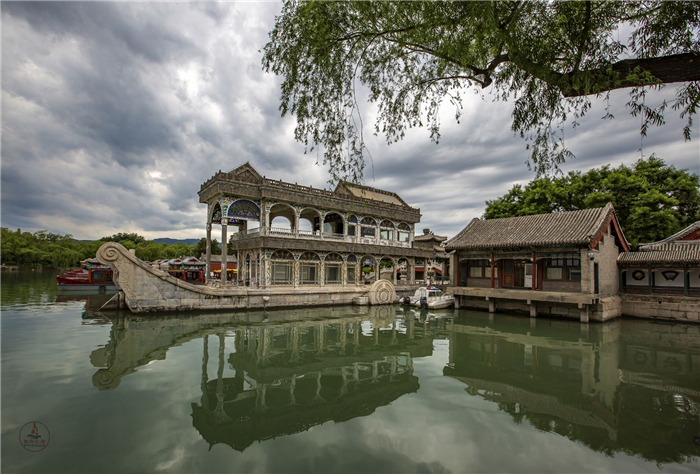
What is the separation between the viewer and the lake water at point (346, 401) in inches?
172

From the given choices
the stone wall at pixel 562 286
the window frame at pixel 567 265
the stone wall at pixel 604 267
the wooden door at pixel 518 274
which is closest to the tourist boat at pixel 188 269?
the wooden door at pixel 518 274

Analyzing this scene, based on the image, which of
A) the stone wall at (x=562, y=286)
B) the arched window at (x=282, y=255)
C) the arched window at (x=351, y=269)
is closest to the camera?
the stone wall at (x=562, y=286)

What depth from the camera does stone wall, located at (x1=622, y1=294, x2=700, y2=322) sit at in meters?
15.3

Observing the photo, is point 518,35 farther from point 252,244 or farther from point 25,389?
point 252,244

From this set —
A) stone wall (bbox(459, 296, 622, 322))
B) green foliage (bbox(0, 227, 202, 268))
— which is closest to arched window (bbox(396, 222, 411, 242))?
stone wall (bbox(459, 296, 622, 322))

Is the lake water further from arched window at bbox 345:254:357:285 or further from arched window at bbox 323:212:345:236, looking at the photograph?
arched window at bbox 323:212:345:236

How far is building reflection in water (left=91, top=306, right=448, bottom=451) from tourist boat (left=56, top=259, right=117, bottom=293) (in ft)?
46.9

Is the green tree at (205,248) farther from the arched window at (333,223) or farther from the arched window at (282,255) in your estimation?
Answer: the arched window at (282,255)

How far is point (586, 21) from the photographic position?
3.97 metres

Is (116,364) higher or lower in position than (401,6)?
lower

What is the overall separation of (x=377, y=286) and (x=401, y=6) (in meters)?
18.4

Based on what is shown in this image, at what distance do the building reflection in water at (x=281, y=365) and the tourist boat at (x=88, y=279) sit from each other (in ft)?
46.9

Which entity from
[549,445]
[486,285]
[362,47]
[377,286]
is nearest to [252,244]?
[377,286]

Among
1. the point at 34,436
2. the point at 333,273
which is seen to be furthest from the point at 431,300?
the point at 34,436
